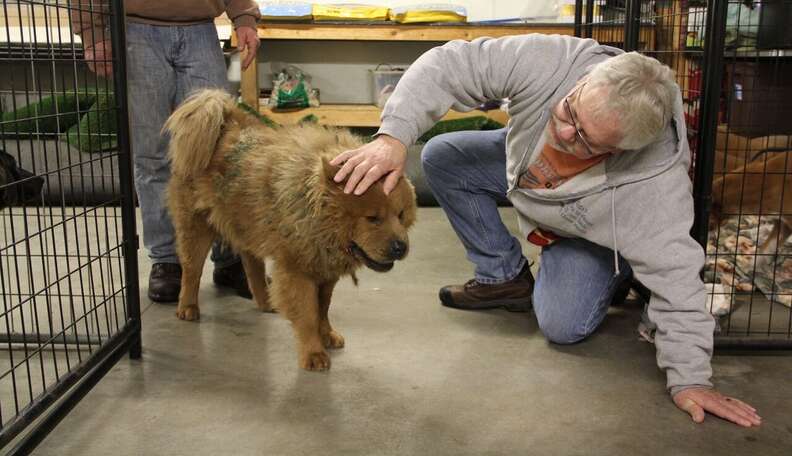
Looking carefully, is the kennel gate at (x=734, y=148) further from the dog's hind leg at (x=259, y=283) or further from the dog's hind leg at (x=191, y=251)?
the dog's hind leg at (x=191, y=251)

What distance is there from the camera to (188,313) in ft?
8.30

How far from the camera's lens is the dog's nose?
1.95 meters

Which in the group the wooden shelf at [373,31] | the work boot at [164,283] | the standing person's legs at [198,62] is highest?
the wooden shelf at [373,31]

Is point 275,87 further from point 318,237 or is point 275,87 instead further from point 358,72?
point 318,237

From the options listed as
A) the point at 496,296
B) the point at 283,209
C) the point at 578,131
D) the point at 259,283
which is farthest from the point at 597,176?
the point at 259,283

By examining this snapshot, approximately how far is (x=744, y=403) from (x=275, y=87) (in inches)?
147

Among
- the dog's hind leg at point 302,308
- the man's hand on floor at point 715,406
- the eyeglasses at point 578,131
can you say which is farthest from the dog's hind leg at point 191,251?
the man's hand on floor at point 715,406

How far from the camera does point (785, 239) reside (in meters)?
2.86

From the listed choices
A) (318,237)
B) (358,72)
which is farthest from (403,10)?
(318,237)

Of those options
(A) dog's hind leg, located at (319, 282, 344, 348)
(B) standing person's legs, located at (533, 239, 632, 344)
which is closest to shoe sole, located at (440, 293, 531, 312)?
(B) standing person's legs, located at (533, 239, 632, 344)

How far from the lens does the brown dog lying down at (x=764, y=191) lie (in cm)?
274

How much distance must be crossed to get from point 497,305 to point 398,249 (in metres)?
0.84

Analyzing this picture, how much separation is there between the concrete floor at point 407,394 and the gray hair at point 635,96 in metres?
0.69

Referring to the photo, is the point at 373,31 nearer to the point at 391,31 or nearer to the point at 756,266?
the point at 391,31
